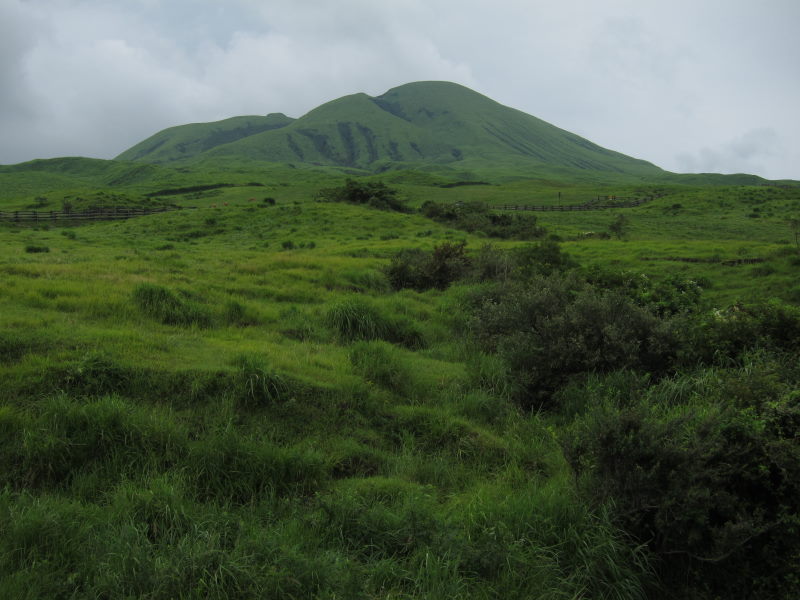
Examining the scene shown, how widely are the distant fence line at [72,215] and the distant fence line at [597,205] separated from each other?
4812 cm

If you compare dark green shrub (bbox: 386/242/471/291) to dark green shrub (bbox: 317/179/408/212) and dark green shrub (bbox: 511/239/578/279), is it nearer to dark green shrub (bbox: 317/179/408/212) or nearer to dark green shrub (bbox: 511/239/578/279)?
dark green shrub (bbox: 511/239/578/279)

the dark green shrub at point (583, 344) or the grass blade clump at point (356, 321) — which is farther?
the grass blade clump at point (356, 321)

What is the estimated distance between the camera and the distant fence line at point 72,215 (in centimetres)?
5262

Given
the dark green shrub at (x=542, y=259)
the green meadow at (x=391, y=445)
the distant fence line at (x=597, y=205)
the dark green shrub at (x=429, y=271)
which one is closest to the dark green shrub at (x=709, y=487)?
the green meadow at (x=391, y=445)

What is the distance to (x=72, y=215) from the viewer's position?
56.3 meters

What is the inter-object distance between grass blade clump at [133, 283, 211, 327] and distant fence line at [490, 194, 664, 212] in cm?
6284

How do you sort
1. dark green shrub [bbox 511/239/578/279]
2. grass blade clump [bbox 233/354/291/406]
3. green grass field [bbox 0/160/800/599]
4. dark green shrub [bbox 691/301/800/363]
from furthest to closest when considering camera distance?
dark green shrub [bbox 511/239/578/279] < dark green shrub [bbox 691/301/800/363] < grass blade clump [bbox 233/354/291/406] < green grass field [bbox 0/160/800/599]

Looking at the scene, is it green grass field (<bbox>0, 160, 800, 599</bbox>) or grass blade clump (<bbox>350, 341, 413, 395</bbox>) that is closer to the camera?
green grass field (<bbox>0, 160, 800, 599</bbox>)

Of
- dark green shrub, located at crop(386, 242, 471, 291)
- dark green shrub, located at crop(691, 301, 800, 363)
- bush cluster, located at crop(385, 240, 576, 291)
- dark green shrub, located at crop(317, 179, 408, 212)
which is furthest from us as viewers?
dark green shrub, located at crop(317, 179, 408, 212)

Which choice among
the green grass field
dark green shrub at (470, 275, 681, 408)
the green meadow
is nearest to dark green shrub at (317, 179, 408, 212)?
the green meadow

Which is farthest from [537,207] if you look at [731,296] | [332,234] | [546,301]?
[546,301]

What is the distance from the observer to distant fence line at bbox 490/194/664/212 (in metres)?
70.4

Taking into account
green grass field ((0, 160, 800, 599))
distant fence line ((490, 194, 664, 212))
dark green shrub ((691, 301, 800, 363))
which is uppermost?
distant fence line ((490, 194, 664, 212))

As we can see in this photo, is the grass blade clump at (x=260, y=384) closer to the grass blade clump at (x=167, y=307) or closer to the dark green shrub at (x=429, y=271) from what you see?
the grass blade clump at (x=167, y=307)
